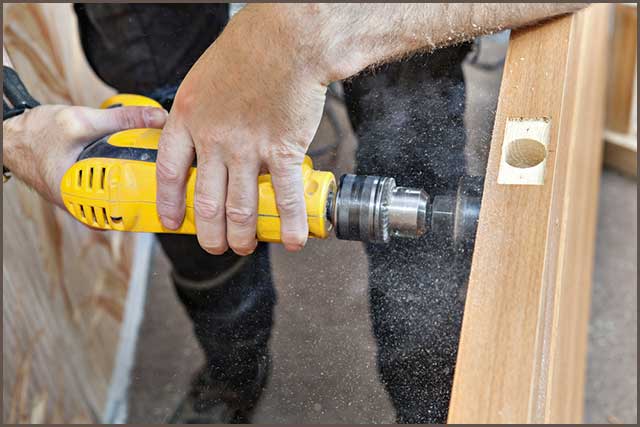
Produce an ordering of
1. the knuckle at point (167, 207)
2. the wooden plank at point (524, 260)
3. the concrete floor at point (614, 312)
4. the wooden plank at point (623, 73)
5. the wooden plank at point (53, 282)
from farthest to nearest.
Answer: the wooden plank at point (623, 73) < the concrete floor at point (614, 312) < the wooden plank at point (53, 282) < the knuckle at point (167, 207) < the wooden plank at point (524, 260)

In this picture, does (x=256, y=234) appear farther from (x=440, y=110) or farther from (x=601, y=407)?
(x=601, y=407)

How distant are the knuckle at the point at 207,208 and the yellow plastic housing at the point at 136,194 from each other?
0.02 metres

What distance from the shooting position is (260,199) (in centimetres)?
76

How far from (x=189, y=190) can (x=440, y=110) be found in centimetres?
30

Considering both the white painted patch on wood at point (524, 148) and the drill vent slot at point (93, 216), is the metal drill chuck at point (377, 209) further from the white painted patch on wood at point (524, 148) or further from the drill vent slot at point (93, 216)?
the drill vent slot at point (93, 216)

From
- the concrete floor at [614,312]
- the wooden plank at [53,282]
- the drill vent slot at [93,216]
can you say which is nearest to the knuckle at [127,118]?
the drill vent slot at [93,216]

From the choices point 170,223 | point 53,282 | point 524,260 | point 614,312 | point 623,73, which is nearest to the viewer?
point 524,260

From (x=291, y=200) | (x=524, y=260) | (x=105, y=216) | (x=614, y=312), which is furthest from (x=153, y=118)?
(x=614, y=312)

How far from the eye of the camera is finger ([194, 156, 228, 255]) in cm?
75

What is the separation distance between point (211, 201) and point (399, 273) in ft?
0.69

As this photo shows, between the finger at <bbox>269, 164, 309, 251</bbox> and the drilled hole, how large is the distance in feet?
0.68

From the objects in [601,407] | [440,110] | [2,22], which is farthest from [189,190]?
[601,407]

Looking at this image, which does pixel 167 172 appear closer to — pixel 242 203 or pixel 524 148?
pixel 242 203

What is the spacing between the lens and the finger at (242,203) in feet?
2.44
